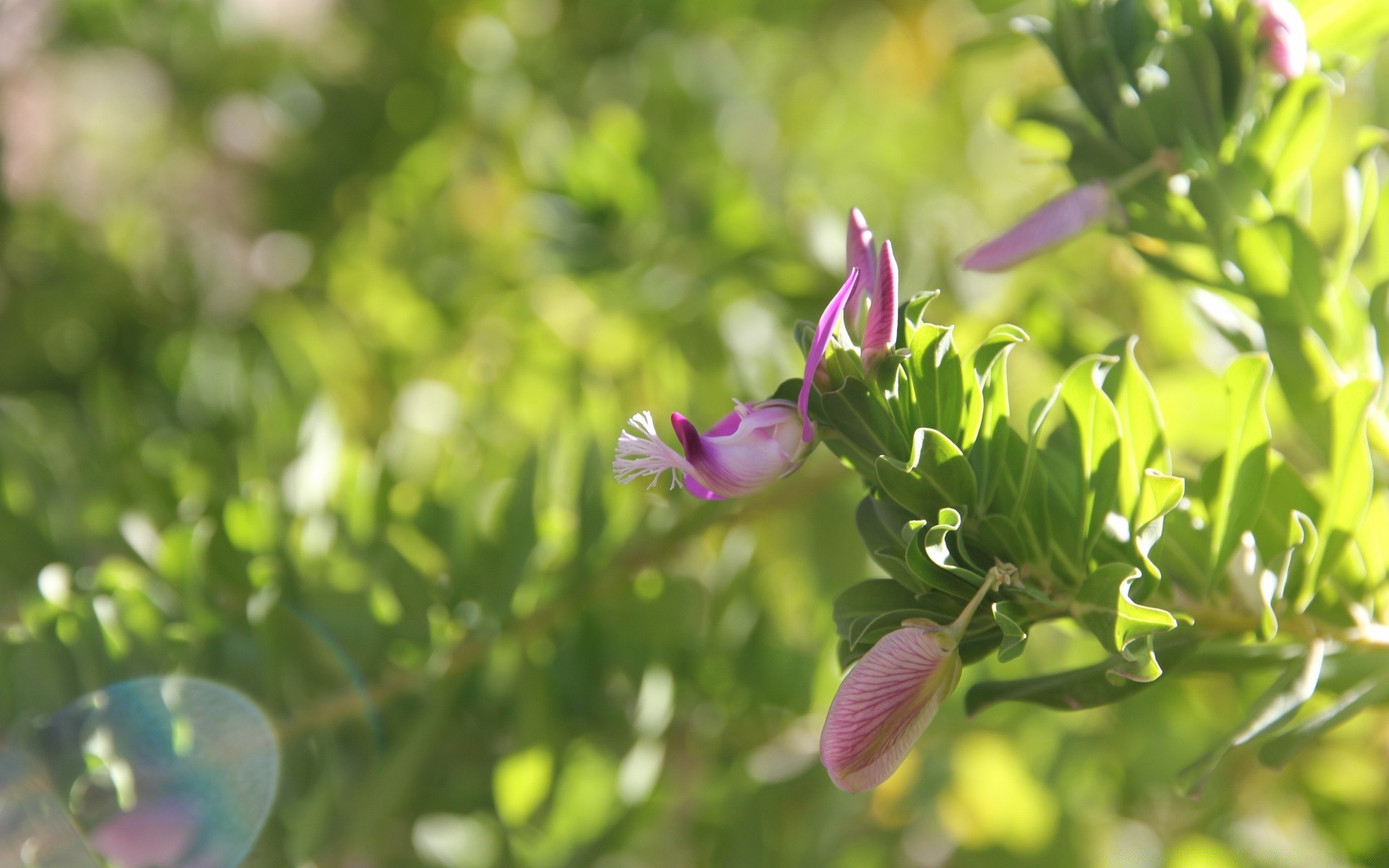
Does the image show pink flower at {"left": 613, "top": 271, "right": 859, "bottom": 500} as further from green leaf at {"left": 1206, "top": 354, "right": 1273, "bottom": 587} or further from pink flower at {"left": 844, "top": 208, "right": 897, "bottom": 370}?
green leaf at {"left": 1206, "top": 354, "right": 1273, "bottom": 587}

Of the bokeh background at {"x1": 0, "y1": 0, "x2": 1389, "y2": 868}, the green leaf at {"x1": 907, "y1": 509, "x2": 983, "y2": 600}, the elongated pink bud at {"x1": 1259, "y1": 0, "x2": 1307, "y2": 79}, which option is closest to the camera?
the green leaf at {"x1": 907, "y1": 509, "x2": 983, "y2": 600}

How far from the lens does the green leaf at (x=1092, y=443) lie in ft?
1.19

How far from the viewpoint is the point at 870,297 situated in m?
0.34

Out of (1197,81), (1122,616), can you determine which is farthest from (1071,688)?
Answer: (1197,81)

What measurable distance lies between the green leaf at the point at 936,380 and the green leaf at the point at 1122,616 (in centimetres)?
7

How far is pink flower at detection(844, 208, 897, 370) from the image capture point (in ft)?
1.05

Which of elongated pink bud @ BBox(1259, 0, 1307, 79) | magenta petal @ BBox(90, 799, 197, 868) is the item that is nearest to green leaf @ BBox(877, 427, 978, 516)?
elongated pink bud @ BBox(1259, 0, 1307, 79)

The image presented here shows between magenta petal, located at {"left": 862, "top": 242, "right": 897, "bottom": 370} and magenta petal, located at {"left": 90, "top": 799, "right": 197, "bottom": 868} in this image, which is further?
magenta petal, located at {"left": 90, "top": 799, "right": 197, "bottom": 868}

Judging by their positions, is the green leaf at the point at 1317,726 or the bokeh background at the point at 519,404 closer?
the green leaf at the point at 1317,726

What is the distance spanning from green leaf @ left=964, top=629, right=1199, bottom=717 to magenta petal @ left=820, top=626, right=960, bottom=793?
0.20 ft

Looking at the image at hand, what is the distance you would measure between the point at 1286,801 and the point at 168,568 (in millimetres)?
789

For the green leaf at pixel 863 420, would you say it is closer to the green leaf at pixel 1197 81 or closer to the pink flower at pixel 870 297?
the pink flower at pixel 870 297

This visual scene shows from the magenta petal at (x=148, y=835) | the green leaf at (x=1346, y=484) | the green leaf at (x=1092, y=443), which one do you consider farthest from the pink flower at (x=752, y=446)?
the magenta petal at (x=148, y=835)

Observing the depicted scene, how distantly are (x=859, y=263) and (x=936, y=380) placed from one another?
5 centimetres
